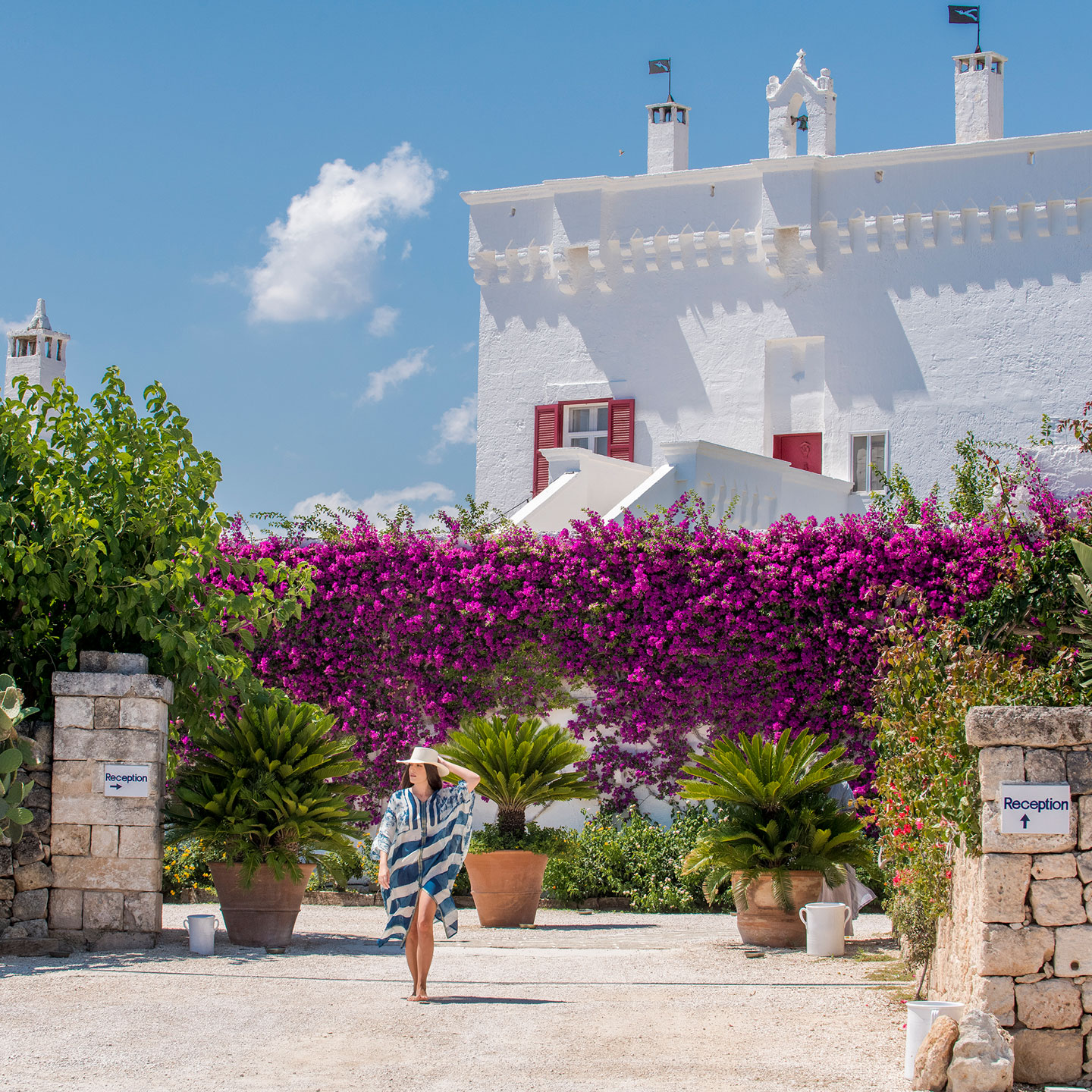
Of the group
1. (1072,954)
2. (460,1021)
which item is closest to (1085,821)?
(1072,954)

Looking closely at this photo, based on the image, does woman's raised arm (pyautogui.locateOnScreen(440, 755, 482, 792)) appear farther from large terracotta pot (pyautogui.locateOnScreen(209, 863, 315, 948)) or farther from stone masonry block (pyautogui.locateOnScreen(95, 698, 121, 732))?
stone masonry block (pyautogui.locateOnScreen(95, 698, 121, 732))

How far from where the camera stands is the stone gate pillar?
10359mm

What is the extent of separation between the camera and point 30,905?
10258mm

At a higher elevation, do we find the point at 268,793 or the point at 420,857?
the point at 268,793

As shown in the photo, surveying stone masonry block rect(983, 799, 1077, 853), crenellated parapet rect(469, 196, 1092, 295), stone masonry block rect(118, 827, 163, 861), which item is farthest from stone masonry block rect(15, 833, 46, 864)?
crenellated parapet rect(469, 196, 1092, 295)

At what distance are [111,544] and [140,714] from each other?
145cm

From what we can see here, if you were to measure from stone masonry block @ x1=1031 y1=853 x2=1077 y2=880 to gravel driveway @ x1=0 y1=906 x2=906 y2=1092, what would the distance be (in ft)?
3.52

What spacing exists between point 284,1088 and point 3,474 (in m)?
6.49

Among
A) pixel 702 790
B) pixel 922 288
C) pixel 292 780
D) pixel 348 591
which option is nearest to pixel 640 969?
pixel 702 790

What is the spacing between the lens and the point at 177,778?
443 inches

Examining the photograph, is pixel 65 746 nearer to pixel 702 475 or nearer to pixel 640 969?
pixel 640 969

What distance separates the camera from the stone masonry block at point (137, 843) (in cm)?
1042

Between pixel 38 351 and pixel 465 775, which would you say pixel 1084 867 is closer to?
pixel 465 775

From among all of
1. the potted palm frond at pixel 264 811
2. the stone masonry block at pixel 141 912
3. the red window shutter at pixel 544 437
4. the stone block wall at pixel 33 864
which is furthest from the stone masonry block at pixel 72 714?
the red window shutter at pixel 544 437
